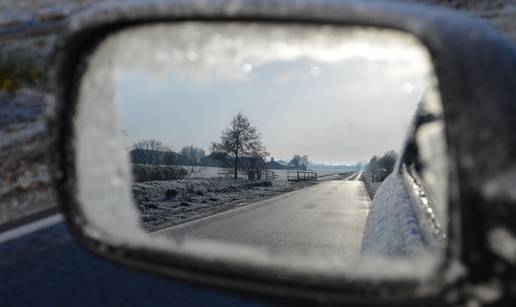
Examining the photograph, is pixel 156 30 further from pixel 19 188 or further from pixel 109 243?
pixel 19 188

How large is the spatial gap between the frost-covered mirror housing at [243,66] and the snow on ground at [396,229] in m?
0.65

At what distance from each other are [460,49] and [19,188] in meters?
2.94

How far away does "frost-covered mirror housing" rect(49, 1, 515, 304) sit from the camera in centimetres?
66

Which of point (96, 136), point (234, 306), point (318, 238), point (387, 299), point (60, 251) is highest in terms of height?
point (96, 136)

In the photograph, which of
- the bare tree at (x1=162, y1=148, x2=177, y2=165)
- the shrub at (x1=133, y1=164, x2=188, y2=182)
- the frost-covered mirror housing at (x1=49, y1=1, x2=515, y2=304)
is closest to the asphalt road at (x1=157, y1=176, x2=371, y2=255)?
the bare tree at (x1=162, y1=148, x2=177, y2=165)

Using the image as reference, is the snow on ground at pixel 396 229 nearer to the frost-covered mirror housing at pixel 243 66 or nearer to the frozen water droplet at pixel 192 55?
the frost-covered mirror housing at pixel 243 66

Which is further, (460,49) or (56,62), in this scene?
(56,62)

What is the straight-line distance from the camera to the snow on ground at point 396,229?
159 centimetres

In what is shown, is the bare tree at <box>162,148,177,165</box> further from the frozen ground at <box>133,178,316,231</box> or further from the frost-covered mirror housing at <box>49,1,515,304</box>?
the frost-covered mirror housing at <box>49,1,515,304</box>

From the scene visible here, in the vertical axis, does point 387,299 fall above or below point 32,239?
above

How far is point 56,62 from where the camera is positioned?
3.54 feet

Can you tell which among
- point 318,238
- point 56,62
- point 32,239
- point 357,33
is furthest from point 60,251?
point 318,238

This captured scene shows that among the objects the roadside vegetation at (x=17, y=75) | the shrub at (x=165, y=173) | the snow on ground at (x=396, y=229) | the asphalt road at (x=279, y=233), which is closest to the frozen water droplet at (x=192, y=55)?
the snow on ground at (x=396, y=229)

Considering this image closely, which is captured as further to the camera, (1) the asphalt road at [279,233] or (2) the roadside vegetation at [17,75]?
(1) the asphalt road at [279,233]
